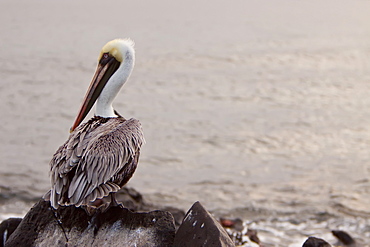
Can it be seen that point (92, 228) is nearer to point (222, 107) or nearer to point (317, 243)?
point (317, 243)

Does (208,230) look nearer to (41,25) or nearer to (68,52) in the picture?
(68,52)

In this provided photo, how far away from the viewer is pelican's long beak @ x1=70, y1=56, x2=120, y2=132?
6980 mm

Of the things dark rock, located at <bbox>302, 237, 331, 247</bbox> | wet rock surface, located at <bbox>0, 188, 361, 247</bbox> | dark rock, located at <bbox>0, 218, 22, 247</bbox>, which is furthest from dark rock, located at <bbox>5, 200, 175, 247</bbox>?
dark rock, located at <bbox>302, 237, 331, 247</bbox>

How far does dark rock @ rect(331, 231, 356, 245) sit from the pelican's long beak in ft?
13.6

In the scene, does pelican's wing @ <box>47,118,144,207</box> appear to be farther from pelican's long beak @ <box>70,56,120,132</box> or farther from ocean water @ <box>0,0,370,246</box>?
ocean water @ <box>0,0,370,246</box>

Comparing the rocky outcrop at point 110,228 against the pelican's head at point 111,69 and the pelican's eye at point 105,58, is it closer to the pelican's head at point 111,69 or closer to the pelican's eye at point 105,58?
the pelican's head at point 111,69

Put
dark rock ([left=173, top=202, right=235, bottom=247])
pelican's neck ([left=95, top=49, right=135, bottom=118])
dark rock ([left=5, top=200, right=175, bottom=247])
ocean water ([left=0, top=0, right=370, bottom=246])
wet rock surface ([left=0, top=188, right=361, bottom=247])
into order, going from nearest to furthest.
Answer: dark rock ([left=173, top=202, right=235, bottom=247])
wet rock surface ([left=0, top=188, right=361, bottom=247])
dark rock ([left=5, top=200, right=175, bottom=247])
pelican's neck ([left=95, top=49, right=135, bottom=118])
ocean water ([left=0, top=0, right=370, bottom=246])

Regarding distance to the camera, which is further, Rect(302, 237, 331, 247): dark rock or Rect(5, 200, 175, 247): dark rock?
Rect(302, 237, 331, 247): dark rock

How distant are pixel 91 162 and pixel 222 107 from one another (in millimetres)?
9324

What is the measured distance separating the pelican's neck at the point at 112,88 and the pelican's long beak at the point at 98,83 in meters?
0.08

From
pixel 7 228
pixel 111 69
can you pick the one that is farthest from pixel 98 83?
pixel 7 228

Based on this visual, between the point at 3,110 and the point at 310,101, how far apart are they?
24.3ft

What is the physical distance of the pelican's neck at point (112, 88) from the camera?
22.0ft

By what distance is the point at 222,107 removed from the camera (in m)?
14.7
